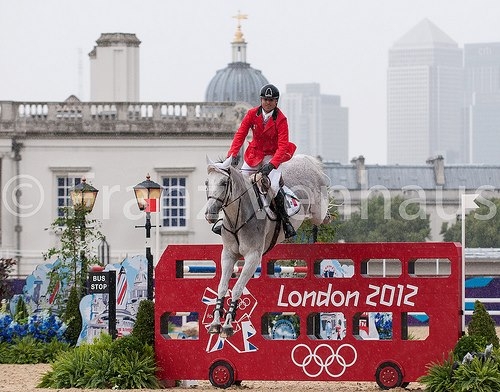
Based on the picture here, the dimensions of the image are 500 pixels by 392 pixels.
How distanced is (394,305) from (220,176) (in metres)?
2.90

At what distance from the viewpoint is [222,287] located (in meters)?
17.0

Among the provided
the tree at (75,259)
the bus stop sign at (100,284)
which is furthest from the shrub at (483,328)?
the tree at (75,259)

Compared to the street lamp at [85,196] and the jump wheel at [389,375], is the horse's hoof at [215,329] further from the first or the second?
the street lamp at [85,196]

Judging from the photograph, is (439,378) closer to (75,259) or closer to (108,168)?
(75,259)

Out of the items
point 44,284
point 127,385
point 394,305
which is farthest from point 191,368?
point 44,284

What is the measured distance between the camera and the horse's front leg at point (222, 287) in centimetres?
1684

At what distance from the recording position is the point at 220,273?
18562 millimetres

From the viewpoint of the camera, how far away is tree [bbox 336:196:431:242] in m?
92.0

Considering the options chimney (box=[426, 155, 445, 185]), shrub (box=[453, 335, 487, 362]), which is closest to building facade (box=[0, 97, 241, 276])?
shrub (box=[453, 335, 487, 362])

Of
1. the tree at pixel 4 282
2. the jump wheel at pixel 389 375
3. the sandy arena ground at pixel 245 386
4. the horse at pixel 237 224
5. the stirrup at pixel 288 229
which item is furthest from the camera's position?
the tree at pixel 4 282

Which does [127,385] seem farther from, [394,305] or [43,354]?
[43,354]

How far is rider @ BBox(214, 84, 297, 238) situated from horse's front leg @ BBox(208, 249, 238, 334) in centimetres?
71

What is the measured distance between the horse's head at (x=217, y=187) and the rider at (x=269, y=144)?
34 centimetres

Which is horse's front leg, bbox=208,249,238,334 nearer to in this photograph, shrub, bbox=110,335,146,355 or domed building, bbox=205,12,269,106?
shrub, bbox=110,335,146,355
